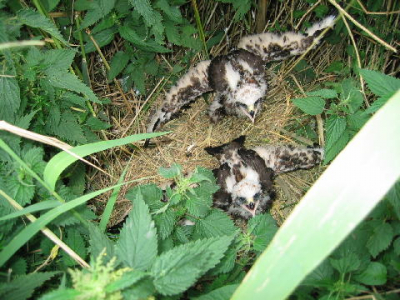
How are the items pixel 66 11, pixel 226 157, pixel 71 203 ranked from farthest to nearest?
pixel 226 157, pixel 66 11, pixel 71 203

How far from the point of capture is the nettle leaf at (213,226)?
171 cm

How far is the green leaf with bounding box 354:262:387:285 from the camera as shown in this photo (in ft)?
4.61

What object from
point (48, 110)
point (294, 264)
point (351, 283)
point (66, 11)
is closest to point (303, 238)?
point (294, 264)

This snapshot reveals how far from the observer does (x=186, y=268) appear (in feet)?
3.59

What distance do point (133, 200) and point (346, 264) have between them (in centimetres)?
97

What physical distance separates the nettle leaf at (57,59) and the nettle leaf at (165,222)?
943mm

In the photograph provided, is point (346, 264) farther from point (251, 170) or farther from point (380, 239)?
point (251, 170)

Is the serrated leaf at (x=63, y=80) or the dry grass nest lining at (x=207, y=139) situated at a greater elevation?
the serrated leaf at (x=63, y=80)

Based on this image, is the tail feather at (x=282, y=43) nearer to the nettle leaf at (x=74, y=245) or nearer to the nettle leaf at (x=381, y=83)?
the nettle leaf at (x=381, y=83)

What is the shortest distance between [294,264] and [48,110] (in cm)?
165

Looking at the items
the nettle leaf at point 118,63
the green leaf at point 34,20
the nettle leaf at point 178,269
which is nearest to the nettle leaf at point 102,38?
the nettle leaf at point 118,63

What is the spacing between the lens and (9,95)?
165 cm

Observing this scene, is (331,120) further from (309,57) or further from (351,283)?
(309,57)

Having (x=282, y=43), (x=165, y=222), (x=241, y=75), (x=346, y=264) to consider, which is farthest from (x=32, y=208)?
(x=282, y=43)
